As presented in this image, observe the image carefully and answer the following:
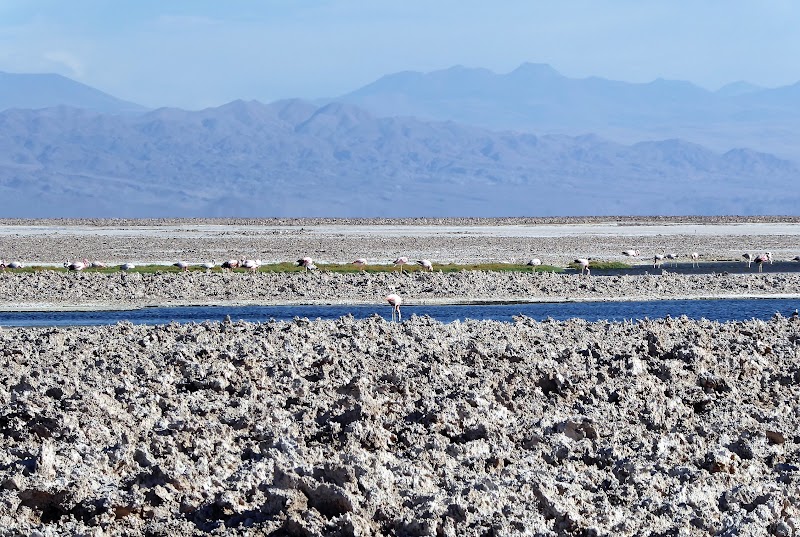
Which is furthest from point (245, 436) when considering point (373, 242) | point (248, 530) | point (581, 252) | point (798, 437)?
point (373, 242)

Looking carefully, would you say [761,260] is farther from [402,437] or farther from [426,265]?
[402,437]

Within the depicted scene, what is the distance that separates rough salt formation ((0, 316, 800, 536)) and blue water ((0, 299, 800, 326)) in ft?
29.8

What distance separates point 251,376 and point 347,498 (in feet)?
19.4

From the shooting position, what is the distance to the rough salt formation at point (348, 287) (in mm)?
29969

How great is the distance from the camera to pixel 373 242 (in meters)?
60.5

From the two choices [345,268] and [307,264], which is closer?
[345,268]

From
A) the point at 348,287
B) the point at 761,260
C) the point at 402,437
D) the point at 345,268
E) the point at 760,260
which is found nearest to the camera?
the point at 402,437

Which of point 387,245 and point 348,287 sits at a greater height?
point 387,245

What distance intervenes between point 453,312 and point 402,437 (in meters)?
17.3

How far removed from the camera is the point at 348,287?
31391 millimetres

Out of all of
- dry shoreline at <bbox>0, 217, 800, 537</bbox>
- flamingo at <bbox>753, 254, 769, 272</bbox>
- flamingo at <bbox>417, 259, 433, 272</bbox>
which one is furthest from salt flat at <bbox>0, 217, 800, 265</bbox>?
dry shoreline at <bbox>0, 217, 800, 537</bbox>

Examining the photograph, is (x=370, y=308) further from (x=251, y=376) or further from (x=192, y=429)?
Result: (x=192, y=429)

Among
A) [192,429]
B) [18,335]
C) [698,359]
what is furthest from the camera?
[18,335]

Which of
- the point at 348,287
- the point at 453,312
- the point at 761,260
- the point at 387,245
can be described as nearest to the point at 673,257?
the point at 761,260
